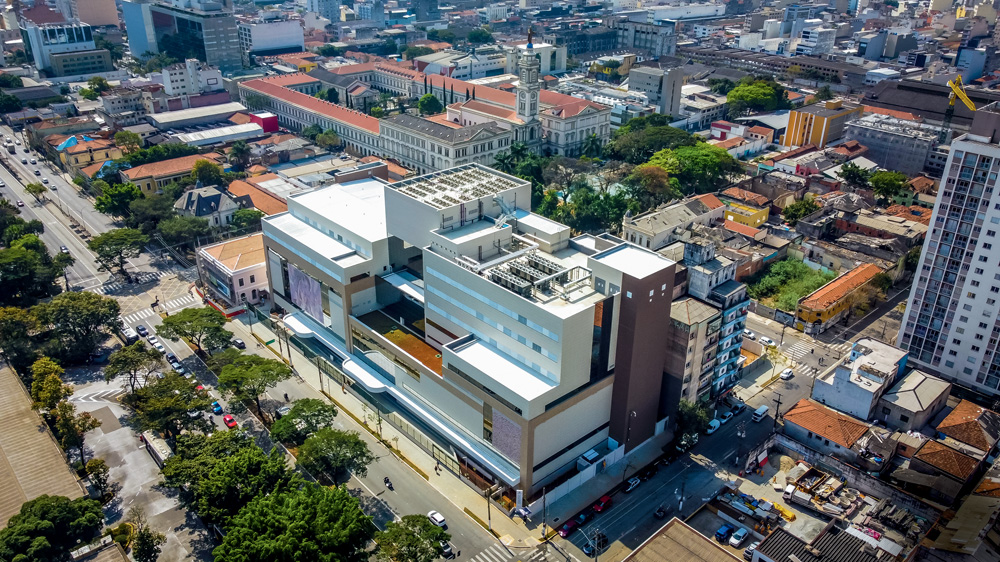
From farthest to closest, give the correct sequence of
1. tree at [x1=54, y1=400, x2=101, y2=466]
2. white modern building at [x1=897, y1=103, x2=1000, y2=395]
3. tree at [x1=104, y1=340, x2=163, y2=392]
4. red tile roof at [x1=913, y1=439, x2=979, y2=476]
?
tree at [x1=104, y1=340, x2=163, y2=392] < white modern building at [x1=897, y1=103, x2=1000, y2=395] < tree at [x1=54, y1=400, x2=101, y2=466] < red tile roof at [x1=913, y1=439, x2=979, y2=476]

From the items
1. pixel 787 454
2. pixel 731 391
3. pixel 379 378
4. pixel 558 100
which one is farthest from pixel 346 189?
pixel 558 100

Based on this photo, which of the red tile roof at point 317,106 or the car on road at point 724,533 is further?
the red tile roof at point 317,106

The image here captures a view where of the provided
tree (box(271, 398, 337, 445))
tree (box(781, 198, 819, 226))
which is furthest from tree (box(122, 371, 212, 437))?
tree (box(781, 198, 819, 226))

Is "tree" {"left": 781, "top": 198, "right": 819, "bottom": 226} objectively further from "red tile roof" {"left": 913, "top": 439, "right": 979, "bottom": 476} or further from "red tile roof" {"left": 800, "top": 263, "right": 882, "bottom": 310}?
"red tile roof" {"left": 913, "top": 439, "right": 979, "bottom": 476}

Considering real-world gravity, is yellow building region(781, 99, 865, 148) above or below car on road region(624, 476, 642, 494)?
above

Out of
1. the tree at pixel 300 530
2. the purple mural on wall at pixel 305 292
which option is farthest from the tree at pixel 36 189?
the tree at pixel 300 530

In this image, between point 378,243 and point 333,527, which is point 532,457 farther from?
point 378,243

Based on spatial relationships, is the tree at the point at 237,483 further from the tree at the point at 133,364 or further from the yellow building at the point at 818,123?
the yellow building at the point at 818,123
